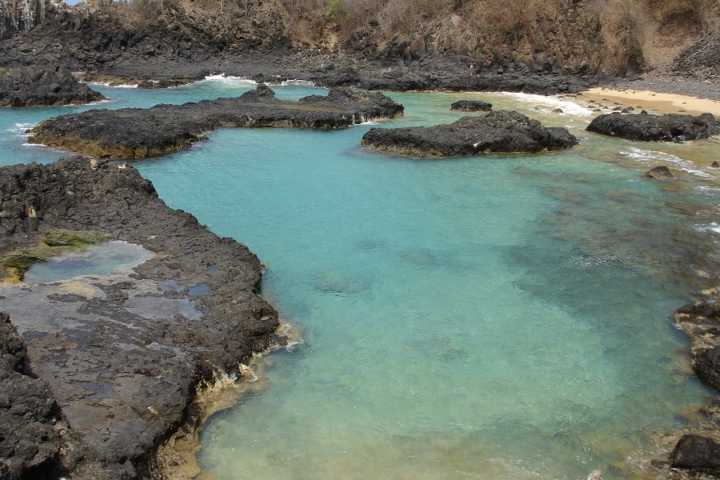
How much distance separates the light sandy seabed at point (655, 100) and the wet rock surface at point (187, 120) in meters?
12.3

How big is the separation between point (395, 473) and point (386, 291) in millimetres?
4868

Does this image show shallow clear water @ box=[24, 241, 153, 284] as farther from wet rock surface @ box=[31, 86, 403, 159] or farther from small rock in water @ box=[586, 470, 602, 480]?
wet rock surface @ box=[31, 86, 403, 159]

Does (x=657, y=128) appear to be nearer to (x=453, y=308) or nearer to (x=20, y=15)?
(x=453, y=308)

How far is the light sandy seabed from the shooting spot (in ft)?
101

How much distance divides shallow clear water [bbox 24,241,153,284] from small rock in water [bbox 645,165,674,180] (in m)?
14.4

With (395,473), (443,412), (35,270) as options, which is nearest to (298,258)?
(35,270)

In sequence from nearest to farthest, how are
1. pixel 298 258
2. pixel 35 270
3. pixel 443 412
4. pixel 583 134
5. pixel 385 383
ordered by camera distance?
1. pixel 443 412
2. pixel 385 383
3. pixel 35 270
4. pixel 298 258
5. pixel 583 134

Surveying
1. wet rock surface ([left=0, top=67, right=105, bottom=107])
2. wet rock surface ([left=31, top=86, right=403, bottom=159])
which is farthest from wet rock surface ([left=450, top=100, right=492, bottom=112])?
wet rock surface ([left=0, top=67, right=105, bottom=107])


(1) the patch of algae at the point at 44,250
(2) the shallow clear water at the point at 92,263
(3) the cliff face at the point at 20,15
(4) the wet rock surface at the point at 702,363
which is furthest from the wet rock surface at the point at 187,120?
(3) the cliff face at the point at 20,15

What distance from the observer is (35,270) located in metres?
10.7

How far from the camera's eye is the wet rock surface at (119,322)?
6418 mm

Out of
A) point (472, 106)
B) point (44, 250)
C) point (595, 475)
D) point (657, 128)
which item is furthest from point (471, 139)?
point (595, 475)

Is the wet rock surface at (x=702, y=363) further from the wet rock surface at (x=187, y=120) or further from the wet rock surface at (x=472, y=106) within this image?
the wet rock surface at (x=472, y=106)

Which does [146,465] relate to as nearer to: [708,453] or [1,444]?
[1,444]
